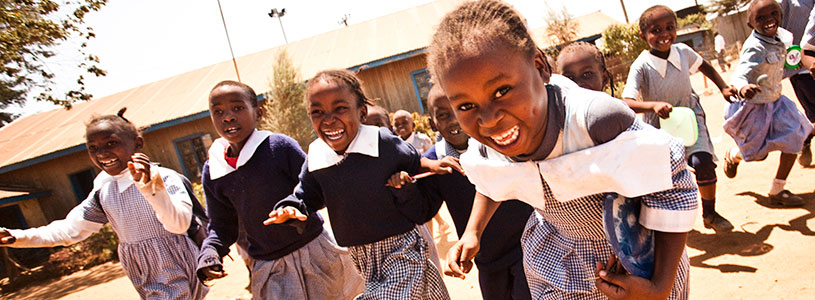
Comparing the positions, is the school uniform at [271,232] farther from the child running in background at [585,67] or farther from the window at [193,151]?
the window at [193,151]

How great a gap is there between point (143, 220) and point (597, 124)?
2.80 meters

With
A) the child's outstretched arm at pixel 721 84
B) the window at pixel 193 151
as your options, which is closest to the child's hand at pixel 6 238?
the child's outstretched arm at pixel 721 84

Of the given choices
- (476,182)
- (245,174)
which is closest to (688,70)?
(476,182)

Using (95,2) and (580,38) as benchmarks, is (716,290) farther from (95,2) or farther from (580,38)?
(580,38)

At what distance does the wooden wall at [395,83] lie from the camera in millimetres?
16500

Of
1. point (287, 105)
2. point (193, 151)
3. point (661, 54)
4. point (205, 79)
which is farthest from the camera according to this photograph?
point (205, 79)

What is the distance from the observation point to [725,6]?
42.8 meters

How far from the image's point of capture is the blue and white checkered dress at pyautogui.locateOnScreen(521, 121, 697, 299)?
5.26ft

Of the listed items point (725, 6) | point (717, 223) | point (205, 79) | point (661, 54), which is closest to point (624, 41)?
point (661, 54)

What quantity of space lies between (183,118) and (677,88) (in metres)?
15.9

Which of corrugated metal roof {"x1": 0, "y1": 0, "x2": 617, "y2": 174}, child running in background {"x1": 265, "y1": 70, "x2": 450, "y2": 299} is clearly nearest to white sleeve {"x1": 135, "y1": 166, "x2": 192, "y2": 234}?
child running in background {"x1": 265, "y1": 70, "x2": 450, "y2": 299}

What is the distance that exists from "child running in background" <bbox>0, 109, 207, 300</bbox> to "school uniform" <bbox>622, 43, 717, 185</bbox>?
3.39 m

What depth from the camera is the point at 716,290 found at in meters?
2.93

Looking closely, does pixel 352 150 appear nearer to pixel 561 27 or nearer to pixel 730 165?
pixel 730 165
